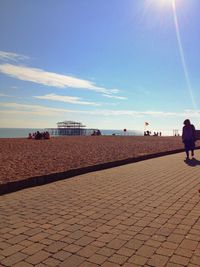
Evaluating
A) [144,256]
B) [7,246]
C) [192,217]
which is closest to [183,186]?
[192,217]

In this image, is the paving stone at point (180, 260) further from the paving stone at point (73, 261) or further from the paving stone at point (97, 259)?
the paving stone at point (73, 261)

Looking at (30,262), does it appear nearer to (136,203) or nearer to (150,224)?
(150,224)

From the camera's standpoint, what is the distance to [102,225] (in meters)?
4.83

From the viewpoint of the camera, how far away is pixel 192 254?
3732 millimetres

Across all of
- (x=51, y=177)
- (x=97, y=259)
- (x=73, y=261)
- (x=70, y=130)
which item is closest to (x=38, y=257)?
(x=73, y=261)

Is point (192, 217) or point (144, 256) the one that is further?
point (192, 217)

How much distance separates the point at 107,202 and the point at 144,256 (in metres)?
2.68

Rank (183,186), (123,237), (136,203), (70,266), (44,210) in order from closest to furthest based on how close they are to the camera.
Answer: (70,266), (123,237), (44,210), (136,203), (183,186)

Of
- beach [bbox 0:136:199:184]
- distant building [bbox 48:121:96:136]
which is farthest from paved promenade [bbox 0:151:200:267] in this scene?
distant building [bbox 48:121:96:136]

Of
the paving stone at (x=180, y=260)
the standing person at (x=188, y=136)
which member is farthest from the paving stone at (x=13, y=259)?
the standing person at (x=188, y=136)

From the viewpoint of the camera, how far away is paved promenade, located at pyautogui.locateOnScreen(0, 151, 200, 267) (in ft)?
12.0

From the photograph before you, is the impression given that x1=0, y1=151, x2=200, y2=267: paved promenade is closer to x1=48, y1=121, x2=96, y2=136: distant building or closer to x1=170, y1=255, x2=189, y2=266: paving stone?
x1=170, y1=255, x2=189, y2=266: paving stone

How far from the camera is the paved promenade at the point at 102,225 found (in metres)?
3.66

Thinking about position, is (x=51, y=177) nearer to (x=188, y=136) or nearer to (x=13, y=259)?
(x=13, y=259)
